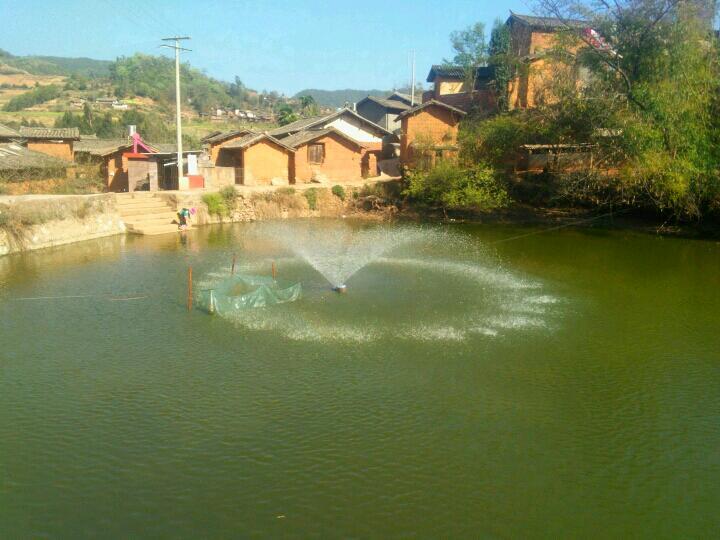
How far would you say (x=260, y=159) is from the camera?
4391 centimetres

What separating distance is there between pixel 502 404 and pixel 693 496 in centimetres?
409

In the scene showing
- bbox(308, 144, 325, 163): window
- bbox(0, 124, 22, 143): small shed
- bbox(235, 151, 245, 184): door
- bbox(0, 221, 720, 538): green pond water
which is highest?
bbox(0, 124, 22, 143): small shed

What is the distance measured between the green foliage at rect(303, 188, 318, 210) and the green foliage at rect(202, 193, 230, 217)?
579 centimetres

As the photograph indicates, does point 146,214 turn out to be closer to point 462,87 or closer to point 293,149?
point 293,149

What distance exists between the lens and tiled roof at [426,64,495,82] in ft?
184

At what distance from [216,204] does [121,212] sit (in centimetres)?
591

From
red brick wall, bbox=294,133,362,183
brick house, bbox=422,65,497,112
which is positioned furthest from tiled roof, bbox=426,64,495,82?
red brick wall, bbox=294,133,362,183

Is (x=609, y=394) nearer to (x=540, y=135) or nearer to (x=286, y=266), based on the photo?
(x=286, y=266)

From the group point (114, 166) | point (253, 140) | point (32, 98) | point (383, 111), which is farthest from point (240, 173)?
point (32, 98)

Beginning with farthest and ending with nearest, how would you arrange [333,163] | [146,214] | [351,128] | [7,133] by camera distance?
1. [351,128]
2. [333,163]
3. [7,133]
4. [146,214]

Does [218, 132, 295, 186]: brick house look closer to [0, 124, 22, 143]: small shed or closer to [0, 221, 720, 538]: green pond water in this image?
[0, 124, 22, 143]: small shed

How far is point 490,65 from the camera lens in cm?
5300

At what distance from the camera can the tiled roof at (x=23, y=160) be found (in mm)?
35219

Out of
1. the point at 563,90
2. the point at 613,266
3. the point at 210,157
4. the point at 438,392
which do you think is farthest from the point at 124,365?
the point at 210,157
